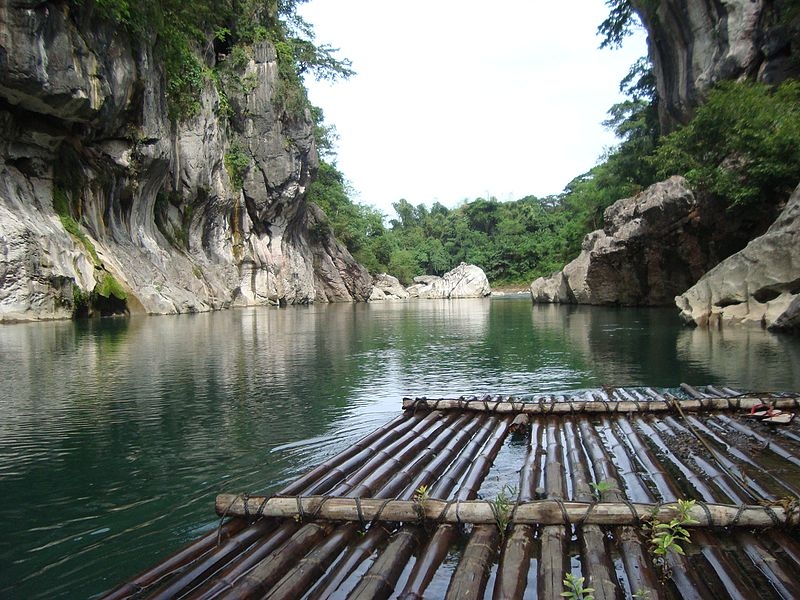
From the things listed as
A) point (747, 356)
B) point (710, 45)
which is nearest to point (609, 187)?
point (710, 45)

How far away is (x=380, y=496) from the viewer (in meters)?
3.68

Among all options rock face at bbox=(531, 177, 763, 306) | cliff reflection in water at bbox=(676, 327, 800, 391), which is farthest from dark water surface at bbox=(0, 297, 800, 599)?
rock face at bbox=(531, 177, 763, 306)

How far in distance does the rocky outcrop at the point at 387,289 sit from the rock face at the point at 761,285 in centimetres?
4430

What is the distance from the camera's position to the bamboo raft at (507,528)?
104 inches

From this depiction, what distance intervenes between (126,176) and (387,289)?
130 feet

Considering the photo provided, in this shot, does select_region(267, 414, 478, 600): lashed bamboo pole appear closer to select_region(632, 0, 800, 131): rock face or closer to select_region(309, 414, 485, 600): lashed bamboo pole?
select_region(309, 414, 485, 600): lashed bamboo pole

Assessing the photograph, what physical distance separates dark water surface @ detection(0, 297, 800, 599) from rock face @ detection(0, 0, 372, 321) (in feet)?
13.9

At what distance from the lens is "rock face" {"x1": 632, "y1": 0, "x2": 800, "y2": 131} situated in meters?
22.0

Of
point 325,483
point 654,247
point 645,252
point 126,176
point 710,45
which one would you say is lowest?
point 325,483

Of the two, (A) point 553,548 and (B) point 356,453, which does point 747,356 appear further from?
(A) point 553,548

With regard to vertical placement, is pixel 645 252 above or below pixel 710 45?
below

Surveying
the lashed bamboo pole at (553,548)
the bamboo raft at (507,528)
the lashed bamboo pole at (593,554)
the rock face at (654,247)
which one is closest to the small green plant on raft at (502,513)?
the bamboo raft at (507,528)

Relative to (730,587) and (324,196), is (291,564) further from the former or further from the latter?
(324,196)

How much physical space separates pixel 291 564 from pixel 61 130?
23.3 metres
